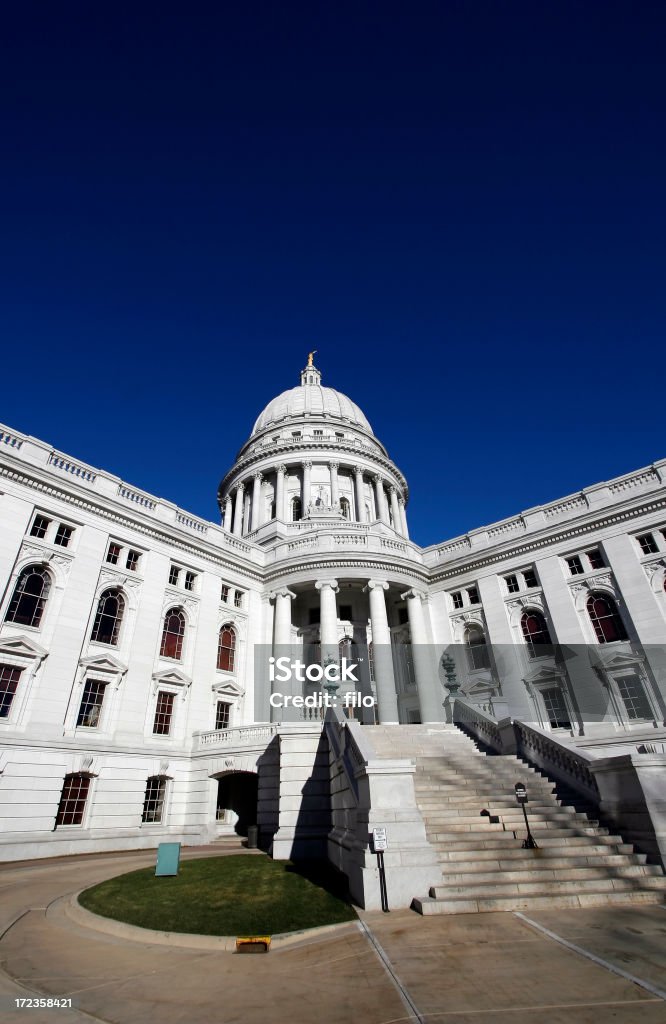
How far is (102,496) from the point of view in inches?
1118

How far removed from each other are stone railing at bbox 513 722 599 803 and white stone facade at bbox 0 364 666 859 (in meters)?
8.15

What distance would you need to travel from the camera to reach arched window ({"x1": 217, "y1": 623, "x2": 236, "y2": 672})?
32156 millimetres

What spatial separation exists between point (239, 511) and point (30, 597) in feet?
96.6

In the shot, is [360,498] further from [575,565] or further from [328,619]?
[575,565]

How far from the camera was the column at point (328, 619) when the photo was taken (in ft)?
104

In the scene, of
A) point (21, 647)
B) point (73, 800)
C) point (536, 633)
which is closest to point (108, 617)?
point (21, 647)

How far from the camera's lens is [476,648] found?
111 ft

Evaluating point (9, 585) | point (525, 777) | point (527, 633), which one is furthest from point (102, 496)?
point (527, 633)

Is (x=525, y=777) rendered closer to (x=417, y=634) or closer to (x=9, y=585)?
(x=417, y=634)

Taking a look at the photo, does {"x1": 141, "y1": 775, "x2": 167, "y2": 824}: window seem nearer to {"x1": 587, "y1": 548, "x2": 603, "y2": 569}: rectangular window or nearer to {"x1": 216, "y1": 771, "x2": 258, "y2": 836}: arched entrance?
{"x1": 216, "y1": 771, "x2": 258, "y2": 836}: arched entrance

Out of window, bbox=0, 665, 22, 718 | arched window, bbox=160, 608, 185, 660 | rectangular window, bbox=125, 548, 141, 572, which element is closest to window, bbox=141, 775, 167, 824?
arched window, bbox=160, 608, 185, 660

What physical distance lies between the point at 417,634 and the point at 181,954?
28622mm

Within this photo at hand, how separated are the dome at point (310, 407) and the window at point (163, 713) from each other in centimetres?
3743

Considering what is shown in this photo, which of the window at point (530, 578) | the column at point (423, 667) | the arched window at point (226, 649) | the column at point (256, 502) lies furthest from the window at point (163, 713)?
the window at point (530, 578)
